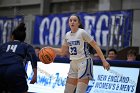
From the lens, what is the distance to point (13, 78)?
15.1 feet

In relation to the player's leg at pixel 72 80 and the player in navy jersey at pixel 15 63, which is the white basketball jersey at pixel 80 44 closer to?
the player's leg at pixel 72 80

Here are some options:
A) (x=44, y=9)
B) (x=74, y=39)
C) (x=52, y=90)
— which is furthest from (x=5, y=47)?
(x=44, y=9)

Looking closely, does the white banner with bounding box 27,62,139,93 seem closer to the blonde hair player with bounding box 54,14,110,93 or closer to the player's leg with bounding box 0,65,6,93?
the blonde hair player with bounding box 54,14,110,93

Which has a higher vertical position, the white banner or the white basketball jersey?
the white basketball jersey

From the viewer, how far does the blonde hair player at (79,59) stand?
5332mm

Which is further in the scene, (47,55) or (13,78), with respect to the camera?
(47,55)

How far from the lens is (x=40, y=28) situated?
15.5 meters

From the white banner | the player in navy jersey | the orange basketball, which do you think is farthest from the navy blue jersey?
the white banner

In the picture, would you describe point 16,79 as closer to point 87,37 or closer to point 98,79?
point 87,37

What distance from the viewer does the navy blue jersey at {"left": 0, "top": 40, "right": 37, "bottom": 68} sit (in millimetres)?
4723

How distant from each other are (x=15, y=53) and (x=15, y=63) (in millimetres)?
154

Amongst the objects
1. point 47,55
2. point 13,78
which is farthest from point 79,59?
point 13,78

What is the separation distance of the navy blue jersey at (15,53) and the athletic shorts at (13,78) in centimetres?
8

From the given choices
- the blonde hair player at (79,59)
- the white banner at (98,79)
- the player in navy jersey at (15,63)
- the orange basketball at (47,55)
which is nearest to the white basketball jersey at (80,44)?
the blonde hair player at (79,59)
